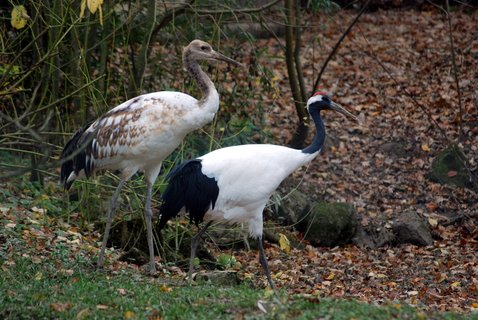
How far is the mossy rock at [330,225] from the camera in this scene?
11023mm

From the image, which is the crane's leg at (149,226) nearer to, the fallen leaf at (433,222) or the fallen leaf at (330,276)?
the fallen leaf at (330,276)

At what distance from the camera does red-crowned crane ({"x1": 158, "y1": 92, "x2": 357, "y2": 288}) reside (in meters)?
8.06

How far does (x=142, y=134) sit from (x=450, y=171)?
592 centimetres

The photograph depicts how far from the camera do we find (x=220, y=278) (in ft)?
26.6

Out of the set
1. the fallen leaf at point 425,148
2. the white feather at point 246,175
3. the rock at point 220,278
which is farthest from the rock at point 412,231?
the rock at point 220,278

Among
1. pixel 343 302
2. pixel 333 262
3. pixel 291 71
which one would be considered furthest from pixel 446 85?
pixel 343 302

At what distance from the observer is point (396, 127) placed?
14266 mm

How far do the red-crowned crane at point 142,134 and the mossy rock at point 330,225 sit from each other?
10.1 ft

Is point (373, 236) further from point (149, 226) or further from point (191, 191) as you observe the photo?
point (191, 191)

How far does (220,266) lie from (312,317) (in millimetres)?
3743

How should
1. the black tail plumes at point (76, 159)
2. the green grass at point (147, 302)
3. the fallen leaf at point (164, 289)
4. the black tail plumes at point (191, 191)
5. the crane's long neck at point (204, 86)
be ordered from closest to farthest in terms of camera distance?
the green grass at point (147, 302)
the fallen leaf at point (164, 289)
the black tail plumes at point (191, 191)
the crane's long neck at point (204, 86)
the black tail plumes at point (76, 159)

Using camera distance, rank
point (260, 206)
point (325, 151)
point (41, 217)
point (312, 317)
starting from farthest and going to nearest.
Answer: point (325, 151) → point (41, 217) → point (260, 206) → point (312, 317)

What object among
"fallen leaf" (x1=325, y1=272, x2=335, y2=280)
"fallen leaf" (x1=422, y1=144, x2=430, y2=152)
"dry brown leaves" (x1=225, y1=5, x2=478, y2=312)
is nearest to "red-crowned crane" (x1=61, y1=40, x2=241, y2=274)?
"dry brown leaves" (x1=225, y1=5, x2=478, y2=312)

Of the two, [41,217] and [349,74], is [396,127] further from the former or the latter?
[41,217]
